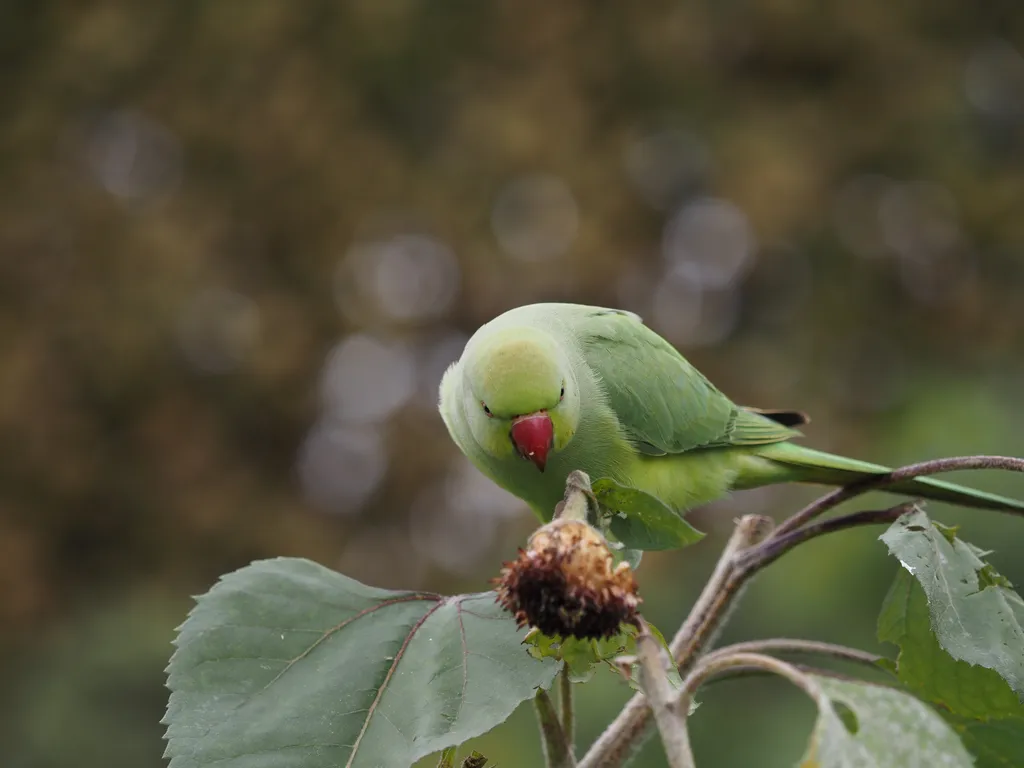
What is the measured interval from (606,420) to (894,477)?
954 mm

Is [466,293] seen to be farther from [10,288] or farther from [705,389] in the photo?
[705,389]

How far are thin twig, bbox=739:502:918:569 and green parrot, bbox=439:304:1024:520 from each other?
1.87 ft

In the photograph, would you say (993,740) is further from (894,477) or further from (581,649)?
(581,649)

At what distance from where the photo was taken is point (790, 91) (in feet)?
38.1

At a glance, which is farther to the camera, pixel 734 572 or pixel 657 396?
pixel 657 396

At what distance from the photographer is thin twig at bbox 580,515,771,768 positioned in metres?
1.48

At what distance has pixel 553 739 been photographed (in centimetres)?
141

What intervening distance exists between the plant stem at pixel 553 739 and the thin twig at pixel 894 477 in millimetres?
453

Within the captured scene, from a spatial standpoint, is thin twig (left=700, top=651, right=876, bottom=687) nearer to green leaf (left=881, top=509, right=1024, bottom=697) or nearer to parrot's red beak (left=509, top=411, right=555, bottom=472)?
green leaf (left=881, top=509, right=1024, bottom=697)

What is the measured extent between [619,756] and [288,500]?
9.45m

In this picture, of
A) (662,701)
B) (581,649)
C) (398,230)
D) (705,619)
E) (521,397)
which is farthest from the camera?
(398,230)

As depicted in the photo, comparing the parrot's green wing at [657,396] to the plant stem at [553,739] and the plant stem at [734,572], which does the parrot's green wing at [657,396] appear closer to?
the plant stem at [734,572]

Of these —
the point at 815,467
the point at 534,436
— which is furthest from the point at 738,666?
the point at 815,467

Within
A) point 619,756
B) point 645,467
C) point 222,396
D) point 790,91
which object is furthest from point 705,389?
point 790,91
